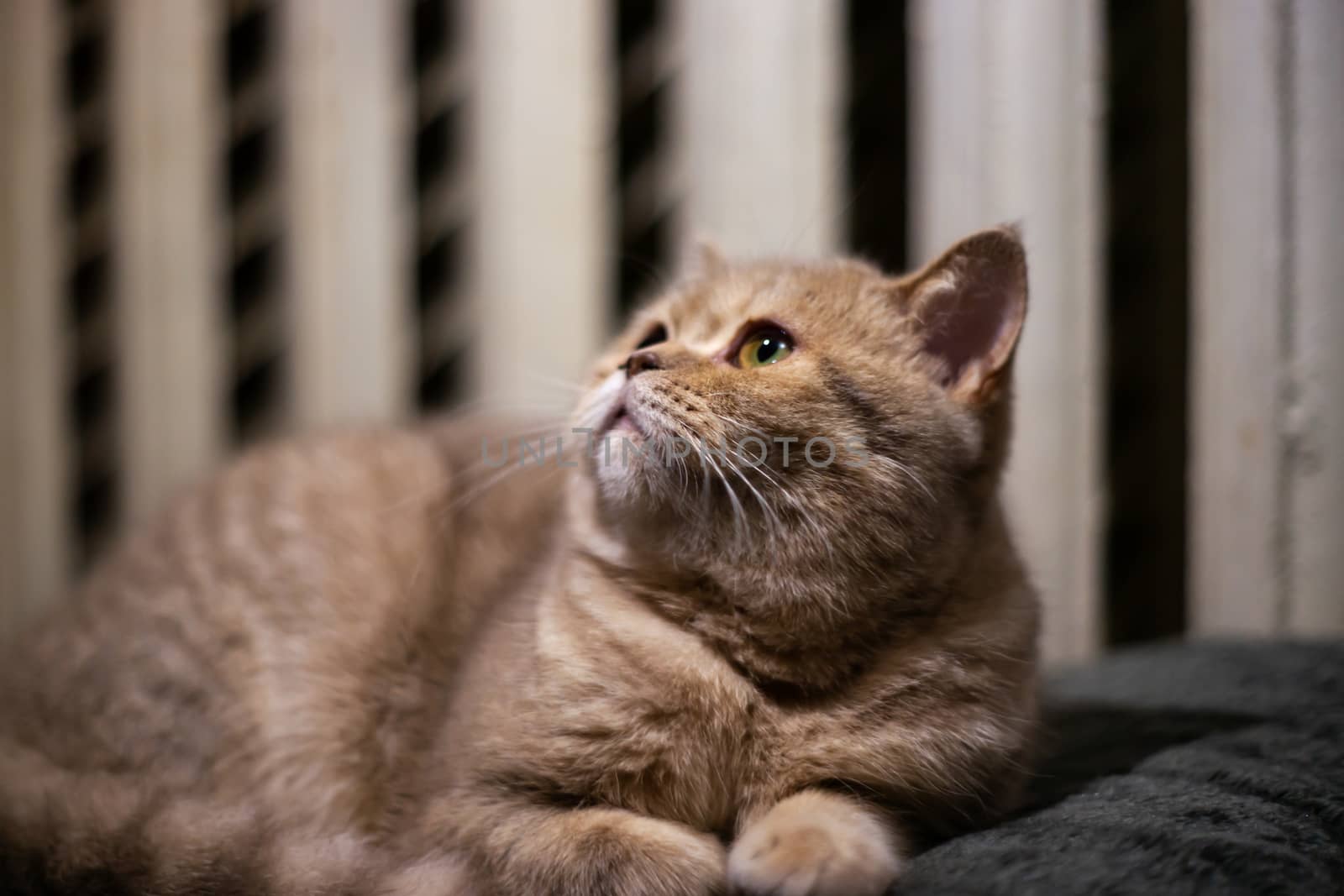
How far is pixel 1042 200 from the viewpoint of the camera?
1.68 metres

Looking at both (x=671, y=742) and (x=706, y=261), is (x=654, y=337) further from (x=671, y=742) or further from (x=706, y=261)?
(x=671, y=742)

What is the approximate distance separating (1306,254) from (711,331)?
3.14ft

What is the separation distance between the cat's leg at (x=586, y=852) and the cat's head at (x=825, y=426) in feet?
0.88

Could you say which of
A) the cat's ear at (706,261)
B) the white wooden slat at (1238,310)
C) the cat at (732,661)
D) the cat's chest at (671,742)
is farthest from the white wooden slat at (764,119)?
the cat's chest at (671,742)

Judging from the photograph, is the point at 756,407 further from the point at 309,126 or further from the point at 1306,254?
the point at 309,126

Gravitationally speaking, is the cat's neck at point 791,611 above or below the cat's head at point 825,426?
below

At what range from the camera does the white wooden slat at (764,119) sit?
77.0 inches

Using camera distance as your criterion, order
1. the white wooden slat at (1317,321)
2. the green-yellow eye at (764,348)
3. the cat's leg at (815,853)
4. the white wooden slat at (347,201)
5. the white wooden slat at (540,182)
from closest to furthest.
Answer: the cat's leg at (815,853)
the green-yellow eye at (764,348)
the white wooden slat at (1317,321)
the white wooden slat at (540,182)
the white wooden slat at (347,201)

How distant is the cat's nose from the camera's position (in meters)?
1.08

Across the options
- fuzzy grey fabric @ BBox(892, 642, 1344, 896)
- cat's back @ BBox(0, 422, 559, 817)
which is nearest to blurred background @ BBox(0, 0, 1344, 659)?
fuzzy grey fabric @ BBox(892, 642, 1344, 896)

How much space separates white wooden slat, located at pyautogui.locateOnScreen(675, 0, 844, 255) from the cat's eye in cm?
69

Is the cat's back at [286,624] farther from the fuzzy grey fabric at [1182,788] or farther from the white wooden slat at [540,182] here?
the fuzzy grey fabric at [1182,788]

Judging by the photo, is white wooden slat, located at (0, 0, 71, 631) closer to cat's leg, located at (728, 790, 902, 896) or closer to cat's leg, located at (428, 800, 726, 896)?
cat's leg, located at (428, 800, 726, 896)

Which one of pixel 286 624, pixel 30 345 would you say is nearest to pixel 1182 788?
pixel 286 624
